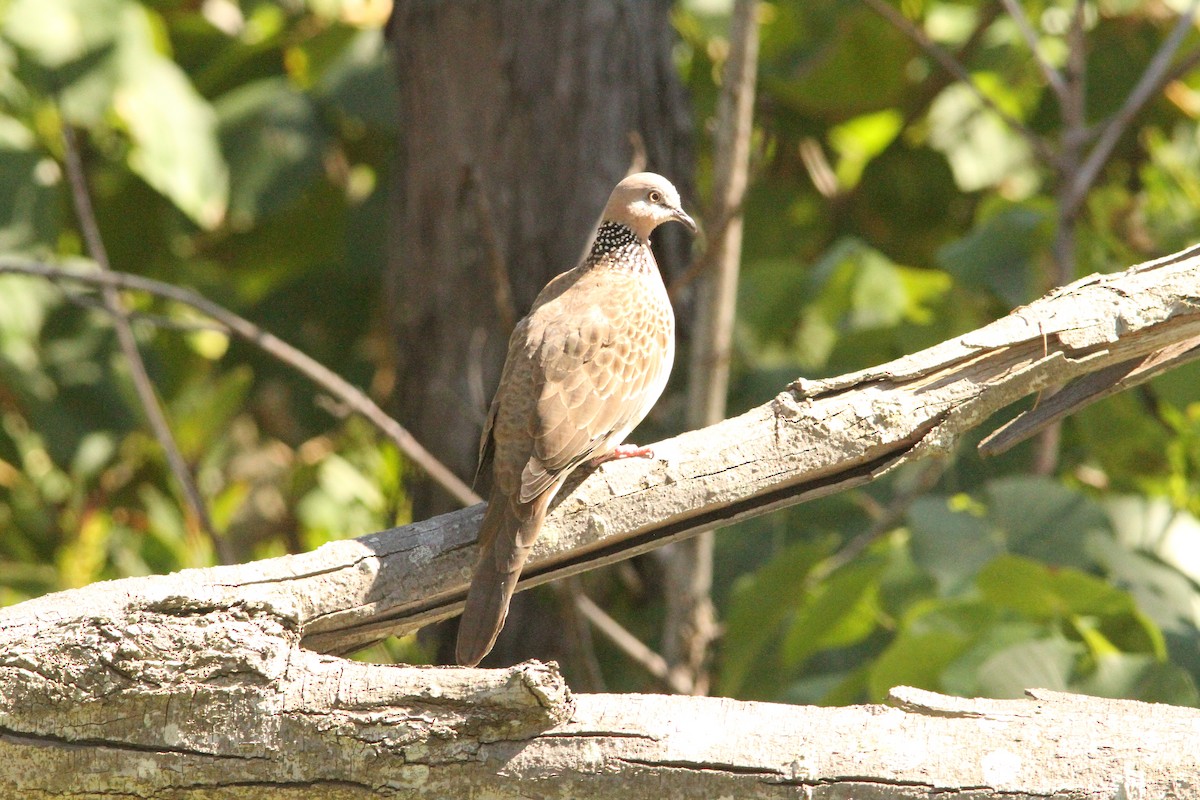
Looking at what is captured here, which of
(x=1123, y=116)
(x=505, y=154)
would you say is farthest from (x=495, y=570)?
(x=1123, y=116)

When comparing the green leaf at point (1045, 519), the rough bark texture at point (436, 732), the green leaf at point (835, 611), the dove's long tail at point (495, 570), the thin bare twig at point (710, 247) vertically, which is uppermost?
the thin bare twig at point (710, 247)

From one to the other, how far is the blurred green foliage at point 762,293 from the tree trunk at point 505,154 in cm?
45

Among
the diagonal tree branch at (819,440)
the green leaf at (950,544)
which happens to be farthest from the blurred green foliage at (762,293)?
the diagonal tree branch at (819,440)

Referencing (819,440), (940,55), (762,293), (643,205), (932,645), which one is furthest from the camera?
(762,293)

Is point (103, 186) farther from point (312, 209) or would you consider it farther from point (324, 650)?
point (324, 650)

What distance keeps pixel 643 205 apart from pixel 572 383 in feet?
2.95

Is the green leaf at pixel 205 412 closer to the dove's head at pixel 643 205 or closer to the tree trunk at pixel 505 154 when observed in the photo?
the tree trunk at pixel 505 154

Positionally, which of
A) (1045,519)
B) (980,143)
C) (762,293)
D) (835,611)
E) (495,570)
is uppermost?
(980,143)

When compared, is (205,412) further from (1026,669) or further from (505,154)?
(1026,669)

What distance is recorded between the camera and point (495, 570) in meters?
2.79

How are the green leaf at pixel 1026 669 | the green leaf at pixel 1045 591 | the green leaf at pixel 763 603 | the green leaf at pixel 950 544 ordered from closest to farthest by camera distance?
the green leaf at pixel 1026 669
the green leaf at pixel 1045 591
the green leaf at pixel 950 544
the green leaf at pixel 763 603

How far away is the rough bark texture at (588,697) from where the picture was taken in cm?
229

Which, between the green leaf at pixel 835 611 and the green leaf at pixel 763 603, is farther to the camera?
the green leaf at pixel 763 603

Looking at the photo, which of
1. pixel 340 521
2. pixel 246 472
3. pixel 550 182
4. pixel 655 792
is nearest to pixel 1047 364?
pixel 655 792
